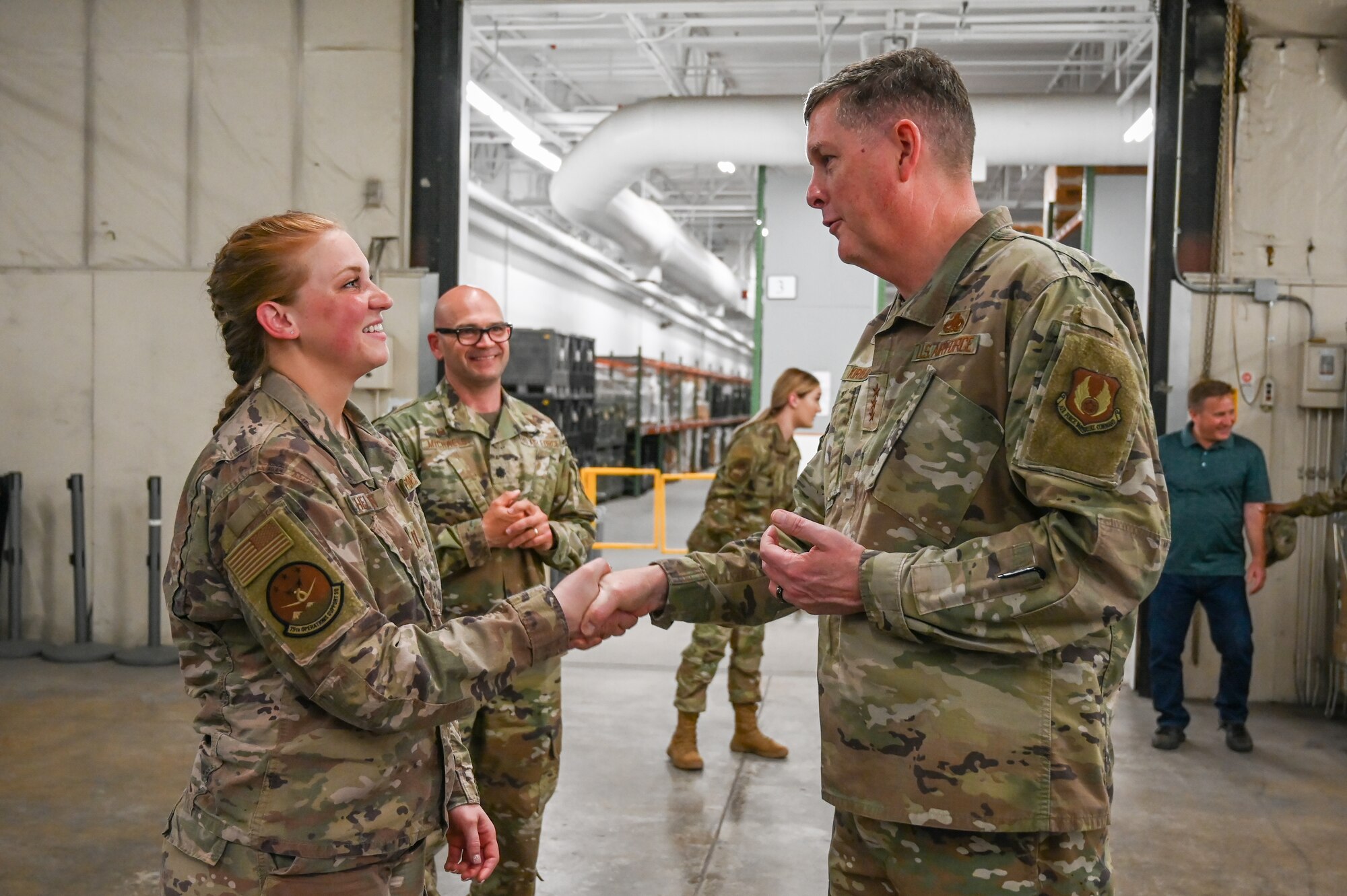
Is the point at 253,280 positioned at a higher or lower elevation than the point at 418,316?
lower

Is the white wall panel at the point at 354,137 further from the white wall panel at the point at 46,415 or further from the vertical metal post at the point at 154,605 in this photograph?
the vertical metal post at the point at 154,605

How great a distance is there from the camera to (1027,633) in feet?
4.84

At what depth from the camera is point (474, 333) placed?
3.21m

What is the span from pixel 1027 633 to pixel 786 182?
31.9 ft

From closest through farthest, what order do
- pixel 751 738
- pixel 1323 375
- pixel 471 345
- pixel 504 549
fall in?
pixel 504 549 < pixel 471 345 < pixel 751 738 < pixel 1323 375

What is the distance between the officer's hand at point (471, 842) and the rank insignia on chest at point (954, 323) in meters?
1.08

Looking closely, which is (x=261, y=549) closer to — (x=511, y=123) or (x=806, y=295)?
(x=511, y=123)

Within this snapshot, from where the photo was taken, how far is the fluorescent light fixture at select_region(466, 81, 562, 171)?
7902 millimetres

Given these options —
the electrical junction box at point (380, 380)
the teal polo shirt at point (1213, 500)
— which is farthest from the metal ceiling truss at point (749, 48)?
the teal polo shirt at point (1213, 500)

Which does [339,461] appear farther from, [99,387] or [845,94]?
[99,387]

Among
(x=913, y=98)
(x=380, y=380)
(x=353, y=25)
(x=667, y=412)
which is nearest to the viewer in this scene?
(x=913, y=98)

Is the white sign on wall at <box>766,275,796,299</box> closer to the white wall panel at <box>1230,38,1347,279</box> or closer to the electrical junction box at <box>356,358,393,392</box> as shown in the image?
the white wall panel at <box>1230,38,1347,279</box>

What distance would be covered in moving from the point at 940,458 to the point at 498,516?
64.3 inches

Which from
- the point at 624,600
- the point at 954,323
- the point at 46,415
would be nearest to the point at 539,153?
the point at 46,415
